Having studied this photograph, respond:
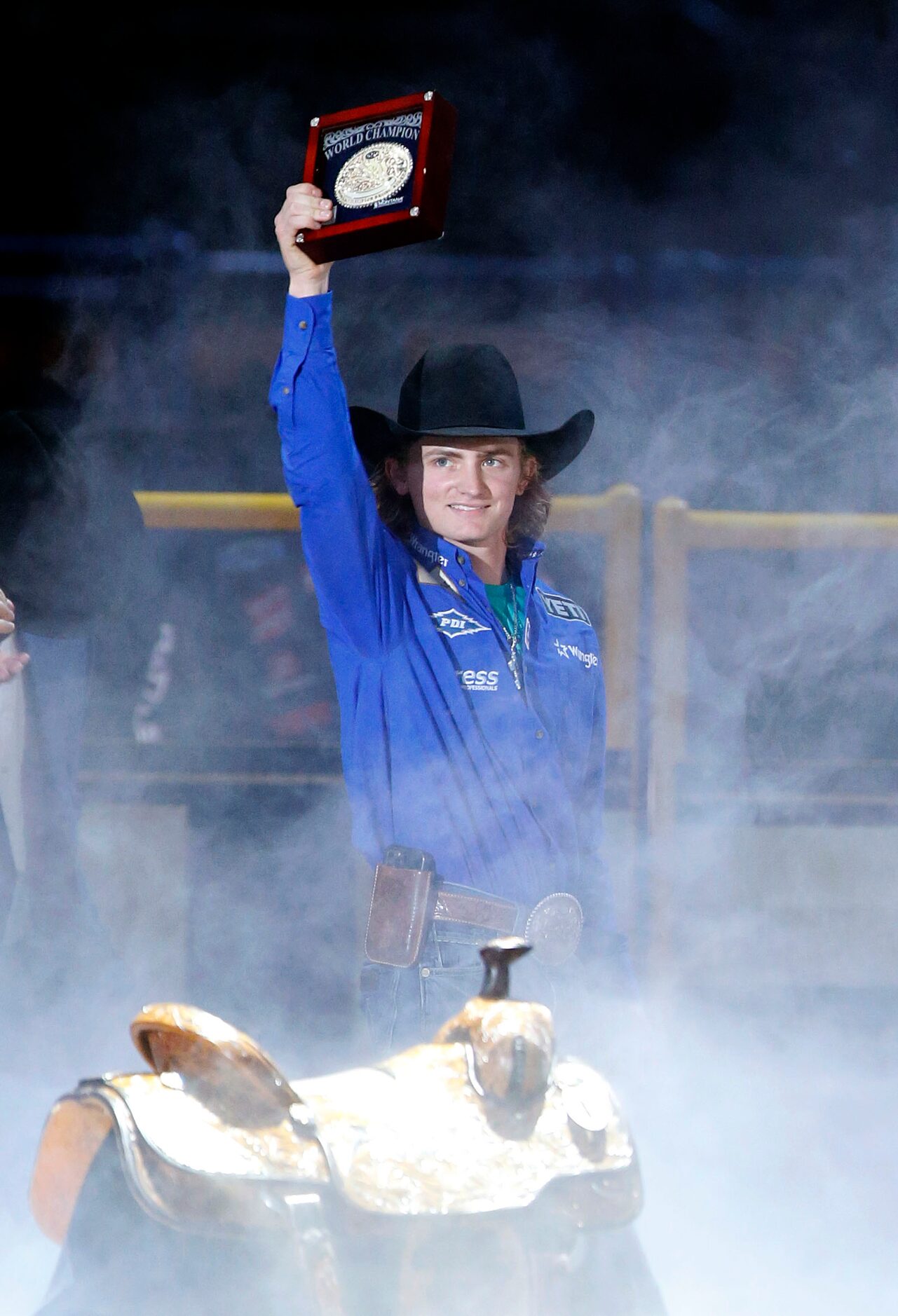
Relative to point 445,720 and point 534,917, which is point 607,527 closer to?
point 445,720

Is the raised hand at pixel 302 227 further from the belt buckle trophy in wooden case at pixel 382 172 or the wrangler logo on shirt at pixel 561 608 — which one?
the wrangler logo on shirt at pixel 561 608

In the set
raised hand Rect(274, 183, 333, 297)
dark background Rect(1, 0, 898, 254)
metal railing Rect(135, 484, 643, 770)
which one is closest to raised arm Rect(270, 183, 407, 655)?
raised hand Rect(274, 183, 333, 297)

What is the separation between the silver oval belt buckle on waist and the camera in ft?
5.26

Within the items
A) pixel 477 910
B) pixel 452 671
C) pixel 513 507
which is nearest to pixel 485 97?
pixel 513 507

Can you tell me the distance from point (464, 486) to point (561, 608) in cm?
26

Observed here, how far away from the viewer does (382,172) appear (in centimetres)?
140

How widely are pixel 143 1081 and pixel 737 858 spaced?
6.59ft

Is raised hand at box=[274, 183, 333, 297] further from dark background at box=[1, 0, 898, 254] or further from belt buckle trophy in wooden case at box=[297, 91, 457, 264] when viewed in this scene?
dark background at box=[1, 0, 898, 254]

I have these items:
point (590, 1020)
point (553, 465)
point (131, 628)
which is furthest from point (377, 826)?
point (131, 628)

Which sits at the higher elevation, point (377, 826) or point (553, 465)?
point (553, 465)

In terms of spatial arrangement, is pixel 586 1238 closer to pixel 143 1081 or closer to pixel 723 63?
pixel 143 1081

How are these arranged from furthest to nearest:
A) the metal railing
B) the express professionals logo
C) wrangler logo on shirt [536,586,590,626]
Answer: the metal railing, wrangler logo on shirt [536,586,590,626], the express professionals logo

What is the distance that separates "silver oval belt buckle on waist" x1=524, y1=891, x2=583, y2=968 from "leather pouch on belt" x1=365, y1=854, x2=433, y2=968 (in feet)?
0.45

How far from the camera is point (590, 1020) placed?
5.57ft
